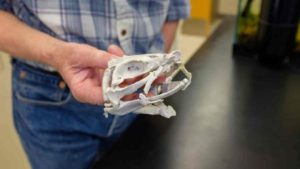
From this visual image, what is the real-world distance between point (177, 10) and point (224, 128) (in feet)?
0.86

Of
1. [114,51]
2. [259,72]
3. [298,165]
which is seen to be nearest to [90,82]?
[114,51]

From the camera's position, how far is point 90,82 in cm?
39

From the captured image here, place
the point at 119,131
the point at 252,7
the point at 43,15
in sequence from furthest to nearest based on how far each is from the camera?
the point at 252,7
the point at 119,131
the point at 43,15

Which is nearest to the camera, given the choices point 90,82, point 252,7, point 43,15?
point 90,82

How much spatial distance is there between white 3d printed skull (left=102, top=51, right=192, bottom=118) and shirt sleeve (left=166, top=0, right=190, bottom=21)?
1.04 feet

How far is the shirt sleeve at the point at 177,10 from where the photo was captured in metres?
0.66

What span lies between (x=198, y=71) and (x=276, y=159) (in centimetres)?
26

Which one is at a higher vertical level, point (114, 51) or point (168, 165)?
point (114, 51)

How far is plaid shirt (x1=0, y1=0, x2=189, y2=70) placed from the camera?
499mm

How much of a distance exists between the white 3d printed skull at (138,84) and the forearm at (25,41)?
0.14 m

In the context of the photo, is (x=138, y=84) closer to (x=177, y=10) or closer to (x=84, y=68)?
(x=84, y=68)

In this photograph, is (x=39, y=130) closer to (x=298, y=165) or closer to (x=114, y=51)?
(x=114, y=51)

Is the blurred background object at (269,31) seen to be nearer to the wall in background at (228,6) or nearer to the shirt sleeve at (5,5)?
the wall in background at (228,6)

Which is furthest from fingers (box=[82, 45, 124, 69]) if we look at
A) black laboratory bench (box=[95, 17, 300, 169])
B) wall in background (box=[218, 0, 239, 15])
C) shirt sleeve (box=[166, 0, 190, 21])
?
wall in background (box=[218, 0, 239, 15])
